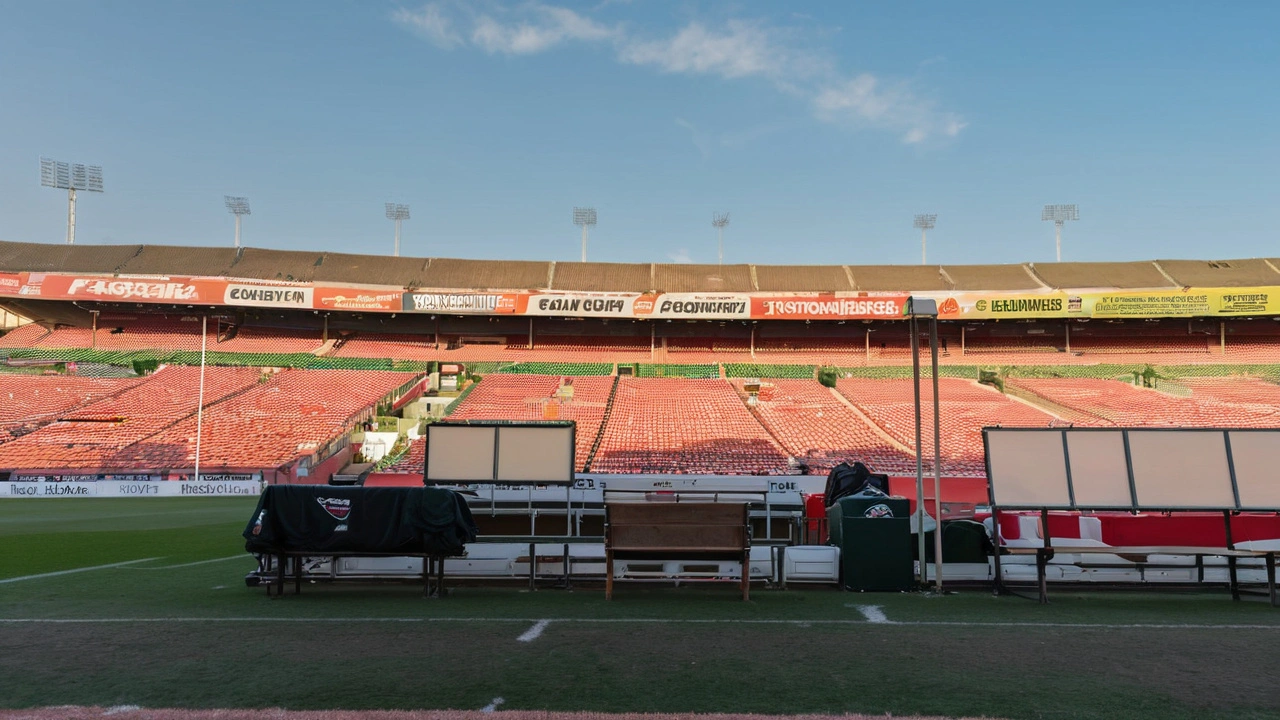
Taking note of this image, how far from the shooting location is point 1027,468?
29.6 feet

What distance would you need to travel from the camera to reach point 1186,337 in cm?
4528

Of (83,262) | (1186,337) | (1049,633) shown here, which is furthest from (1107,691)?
(83,262)

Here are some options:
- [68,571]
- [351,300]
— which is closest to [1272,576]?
[68,571]

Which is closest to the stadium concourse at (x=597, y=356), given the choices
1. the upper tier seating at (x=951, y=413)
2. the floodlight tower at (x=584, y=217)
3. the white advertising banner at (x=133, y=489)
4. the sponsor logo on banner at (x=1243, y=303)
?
→ the sponsor logo on banner at (x=1243, y=303)

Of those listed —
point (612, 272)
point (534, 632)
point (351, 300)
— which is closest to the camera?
point (534, 632)

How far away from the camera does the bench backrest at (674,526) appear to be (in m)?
7.93

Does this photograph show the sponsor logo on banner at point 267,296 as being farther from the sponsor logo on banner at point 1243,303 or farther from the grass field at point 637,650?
the sponsor logo on banner at point 1243,303

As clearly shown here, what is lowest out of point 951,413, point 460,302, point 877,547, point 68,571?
point 68,571

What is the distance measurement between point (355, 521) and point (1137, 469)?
838cm

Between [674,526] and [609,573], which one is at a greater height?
[674,526]

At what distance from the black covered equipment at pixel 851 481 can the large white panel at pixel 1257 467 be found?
3.74 metres

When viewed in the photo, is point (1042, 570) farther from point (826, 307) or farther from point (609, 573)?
point (826, 307)

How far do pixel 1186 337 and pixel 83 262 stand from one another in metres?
63.4

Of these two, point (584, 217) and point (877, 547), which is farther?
point (584, 217)
